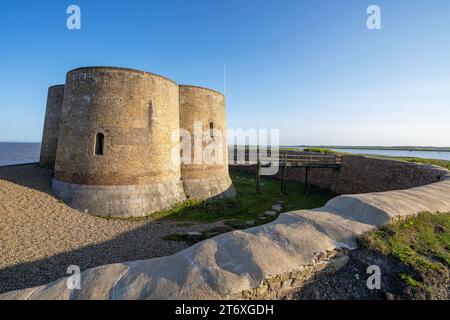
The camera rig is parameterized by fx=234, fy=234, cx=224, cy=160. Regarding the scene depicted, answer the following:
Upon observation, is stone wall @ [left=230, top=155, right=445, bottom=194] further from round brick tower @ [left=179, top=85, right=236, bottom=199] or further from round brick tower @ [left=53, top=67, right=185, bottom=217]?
round brick tower @ [left=53, top=67, right=185, bottom=217]

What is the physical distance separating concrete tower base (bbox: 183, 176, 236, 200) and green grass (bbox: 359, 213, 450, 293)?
1150cm

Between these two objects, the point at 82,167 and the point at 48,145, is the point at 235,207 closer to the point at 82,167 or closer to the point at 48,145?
the point at 82,167

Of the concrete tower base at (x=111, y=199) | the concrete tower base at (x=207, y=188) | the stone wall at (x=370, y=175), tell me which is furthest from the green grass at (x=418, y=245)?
the concrete tower base at (x=207, y=188)

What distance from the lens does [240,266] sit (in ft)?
12.7

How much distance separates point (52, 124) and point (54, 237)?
11.3 m

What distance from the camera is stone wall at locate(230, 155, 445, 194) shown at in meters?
13.7

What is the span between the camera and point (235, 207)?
14992 millimetres

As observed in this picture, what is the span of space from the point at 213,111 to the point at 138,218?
9.04 m

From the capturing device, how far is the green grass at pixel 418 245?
418 cm

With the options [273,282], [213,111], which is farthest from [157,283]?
[213,111]

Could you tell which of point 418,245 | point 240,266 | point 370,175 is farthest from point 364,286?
point 370,175

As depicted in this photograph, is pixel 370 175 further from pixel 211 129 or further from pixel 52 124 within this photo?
pixel 52 124

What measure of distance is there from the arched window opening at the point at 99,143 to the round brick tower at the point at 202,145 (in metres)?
5.01

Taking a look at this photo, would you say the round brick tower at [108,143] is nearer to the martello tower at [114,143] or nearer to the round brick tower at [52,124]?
the martello tower at [114,143]
